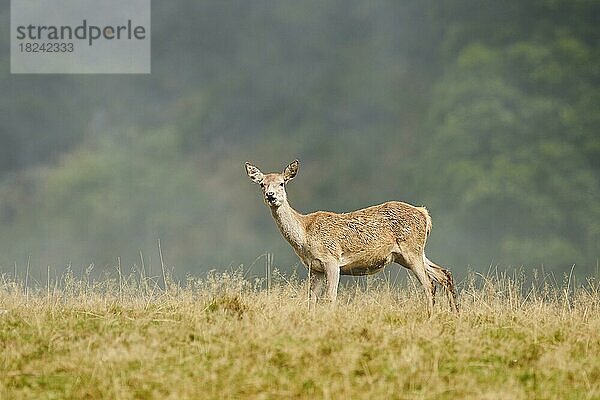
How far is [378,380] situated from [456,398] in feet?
2.87

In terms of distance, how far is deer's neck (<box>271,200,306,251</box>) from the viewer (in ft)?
52.0

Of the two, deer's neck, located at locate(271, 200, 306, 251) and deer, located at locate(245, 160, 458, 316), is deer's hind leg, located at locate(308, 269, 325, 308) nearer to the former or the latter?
deer, located at locate(245, 160, 458, 316)

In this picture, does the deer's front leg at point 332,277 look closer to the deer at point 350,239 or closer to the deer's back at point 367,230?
the deer at point 350,239

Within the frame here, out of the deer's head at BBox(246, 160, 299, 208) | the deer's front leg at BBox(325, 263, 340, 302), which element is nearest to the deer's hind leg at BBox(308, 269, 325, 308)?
the deer's front leg at BBox(325, 263, 340, 302)

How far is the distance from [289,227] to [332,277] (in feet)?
4.05

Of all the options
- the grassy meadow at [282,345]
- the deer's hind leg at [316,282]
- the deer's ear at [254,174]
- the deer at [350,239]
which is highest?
the deer's ear at [254,174]

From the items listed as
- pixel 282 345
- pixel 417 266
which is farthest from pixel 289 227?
pixel 282 345

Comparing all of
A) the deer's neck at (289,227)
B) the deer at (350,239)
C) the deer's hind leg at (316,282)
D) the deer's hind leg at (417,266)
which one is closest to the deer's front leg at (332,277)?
the deer at (350,239)

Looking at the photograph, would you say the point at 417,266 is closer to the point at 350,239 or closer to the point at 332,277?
the point at 350,239

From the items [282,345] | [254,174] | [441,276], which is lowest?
[282,345]

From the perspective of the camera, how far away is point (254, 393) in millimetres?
9188

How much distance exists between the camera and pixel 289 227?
1585 cm

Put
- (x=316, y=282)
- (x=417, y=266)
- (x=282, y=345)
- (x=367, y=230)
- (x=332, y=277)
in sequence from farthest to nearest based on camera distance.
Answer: (x=417, y=266)
(x=367, y=230)
(x=316, y=282)
(x=332, y=277)
(x=282, y=345)

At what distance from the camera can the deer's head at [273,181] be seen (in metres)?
15.7
